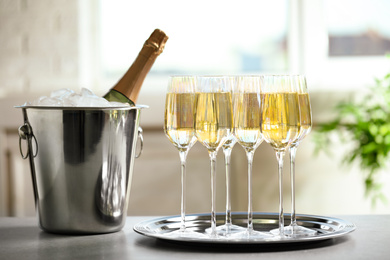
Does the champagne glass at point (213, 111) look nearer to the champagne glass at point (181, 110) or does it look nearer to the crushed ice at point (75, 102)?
the champagne glass at point (181, 110)

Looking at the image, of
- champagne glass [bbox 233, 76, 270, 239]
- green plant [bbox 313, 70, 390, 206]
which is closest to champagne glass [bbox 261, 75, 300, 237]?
champagne glass [bbox 233, 76, 270, 239]

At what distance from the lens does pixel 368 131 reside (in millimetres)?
2602

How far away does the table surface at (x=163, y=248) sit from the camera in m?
0.88

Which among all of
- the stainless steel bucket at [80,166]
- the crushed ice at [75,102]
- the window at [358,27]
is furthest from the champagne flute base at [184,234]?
the window at [358,27]

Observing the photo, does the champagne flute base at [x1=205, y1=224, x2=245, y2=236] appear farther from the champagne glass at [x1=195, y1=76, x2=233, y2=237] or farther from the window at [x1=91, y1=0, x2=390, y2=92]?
the window at [x1=91, y1=0, x2=390, y2=92]


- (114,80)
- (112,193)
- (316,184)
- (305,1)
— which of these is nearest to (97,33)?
(114,80)

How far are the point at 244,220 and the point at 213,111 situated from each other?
0.27 meters

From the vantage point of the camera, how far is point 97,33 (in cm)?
321

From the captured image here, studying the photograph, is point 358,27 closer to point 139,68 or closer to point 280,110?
point 139,68

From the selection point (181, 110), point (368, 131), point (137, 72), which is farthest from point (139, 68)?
point (368, 131)

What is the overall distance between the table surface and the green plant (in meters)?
1.55

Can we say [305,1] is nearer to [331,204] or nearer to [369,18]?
[369,18]

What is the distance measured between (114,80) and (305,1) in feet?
3.39

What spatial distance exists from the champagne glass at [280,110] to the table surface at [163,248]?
84mm
